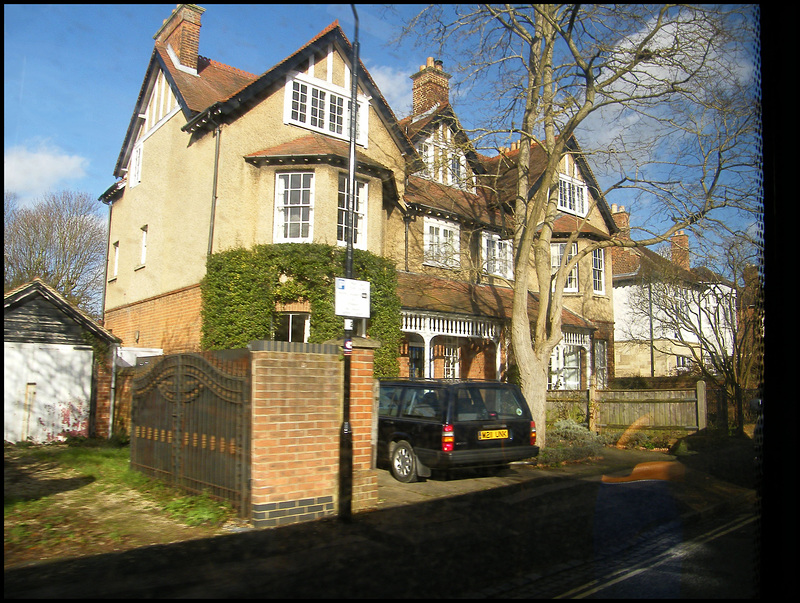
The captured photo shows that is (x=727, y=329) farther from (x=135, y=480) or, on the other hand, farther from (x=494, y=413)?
(x=135, y=480)

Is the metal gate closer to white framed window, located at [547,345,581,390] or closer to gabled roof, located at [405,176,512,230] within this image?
gabled roof, located at [405,176,512,230]

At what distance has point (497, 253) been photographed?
882 inches

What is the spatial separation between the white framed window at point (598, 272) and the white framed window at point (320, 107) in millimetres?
11499

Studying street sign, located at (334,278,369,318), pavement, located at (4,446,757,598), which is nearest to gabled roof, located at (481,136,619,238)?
pavement, located at (4,446,757,598)

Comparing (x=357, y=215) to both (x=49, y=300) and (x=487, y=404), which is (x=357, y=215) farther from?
(x=487, y=404)

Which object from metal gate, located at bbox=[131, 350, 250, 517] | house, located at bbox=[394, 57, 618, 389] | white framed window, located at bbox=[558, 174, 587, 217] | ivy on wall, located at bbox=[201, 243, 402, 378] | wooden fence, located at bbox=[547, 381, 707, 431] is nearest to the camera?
metal gate, located at bbox=[131, 350, 250, 517]

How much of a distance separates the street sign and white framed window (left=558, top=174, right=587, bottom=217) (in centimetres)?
1798

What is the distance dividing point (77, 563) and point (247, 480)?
1909mm

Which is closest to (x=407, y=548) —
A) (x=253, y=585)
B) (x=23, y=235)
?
(x=253, y=585)

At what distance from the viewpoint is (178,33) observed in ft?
62.6

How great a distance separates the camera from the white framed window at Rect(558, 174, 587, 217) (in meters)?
24.8

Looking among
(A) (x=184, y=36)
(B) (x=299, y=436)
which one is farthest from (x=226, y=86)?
(B) (x=299, y=436)

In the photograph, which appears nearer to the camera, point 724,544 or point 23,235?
point 724,544

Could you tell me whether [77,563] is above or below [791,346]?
below
